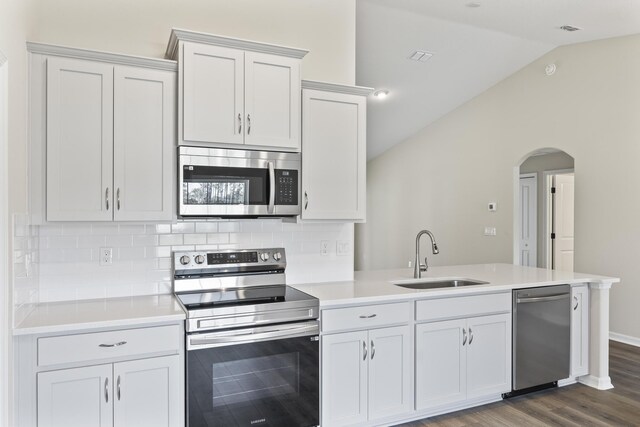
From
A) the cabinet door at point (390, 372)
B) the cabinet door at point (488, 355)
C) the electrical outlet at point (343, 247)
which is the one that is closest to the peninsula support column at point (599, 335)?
the cabinet door at point (488, 355)

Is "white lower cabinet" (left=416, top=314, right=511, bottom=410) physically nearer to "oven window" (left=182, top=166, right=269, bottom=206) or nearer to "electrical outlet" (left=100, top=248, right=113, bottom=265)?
"oven window" (left=182, top=166, right=269, bottom=206)

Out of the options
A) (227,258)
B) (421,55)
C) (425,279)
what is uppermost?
(421,55)

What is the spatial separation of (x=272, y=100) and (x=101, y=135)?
0.99 metres

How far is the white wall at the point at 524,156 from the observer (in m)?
4.81

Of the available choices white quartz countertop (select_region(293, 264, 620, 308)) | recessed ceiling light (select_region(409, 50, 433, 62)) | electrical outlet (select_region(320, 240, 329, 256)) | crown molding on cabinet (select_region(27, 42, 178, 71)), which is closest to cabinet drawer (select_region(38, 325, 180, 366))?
white quartz countertop (select_region(293, 264, 620, 308))

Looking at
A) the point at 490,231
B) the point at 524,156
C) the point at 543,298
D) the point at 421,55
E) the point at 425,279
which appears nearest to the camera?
the point at 543,298

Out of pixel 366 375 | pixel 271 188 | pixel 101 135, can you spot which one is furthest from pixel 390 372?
pixel 101 135

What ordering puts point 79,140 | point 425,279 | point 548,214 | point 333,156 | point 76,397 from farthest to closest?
point 548,214, point 425,279, point 333,156, point 79,140, point 76,397

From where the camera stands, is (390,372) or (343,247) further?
(343,247)

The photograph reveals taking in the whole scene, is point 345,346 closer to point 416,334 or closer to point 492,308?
point 416,334

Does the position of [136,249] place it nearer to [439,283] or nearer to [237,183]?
[237,183]

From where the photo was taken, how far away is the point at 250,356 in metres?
2.45

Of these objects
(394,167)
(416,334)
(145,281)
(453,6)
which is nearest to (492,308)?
(416,334)

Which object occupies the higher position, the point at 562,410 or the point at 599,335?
the point at 599,335
